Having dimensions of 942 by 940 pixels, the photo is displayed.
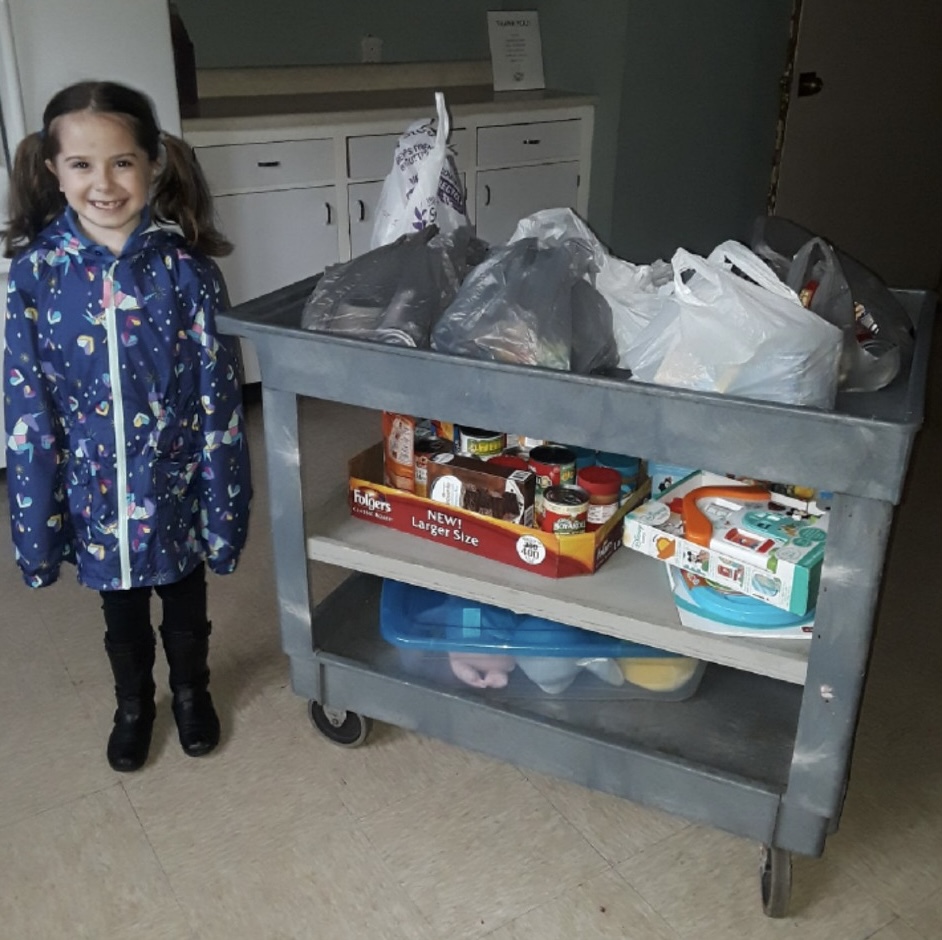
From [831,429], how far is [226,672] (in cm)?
117

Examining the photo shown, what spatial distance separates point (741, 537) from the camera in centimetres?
115

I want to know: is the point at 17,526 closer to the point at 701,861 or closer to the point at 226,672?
the point at 226,672

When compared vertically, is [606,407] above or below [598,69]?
below

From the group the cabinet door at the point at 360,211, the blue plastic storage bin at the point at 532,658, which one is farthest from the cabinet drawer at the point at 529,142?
the blue plastic storage bin at the point at 532,658

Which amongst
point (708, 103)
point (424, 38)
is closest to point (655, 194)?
point (708, 103)

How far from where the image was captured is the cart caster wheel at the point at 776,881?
48.9 inches

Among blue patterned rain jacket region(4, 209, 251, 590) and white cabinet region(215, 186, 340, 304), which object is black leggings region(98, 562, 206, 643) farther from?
white cabinet region(215, 186, 340, 304)

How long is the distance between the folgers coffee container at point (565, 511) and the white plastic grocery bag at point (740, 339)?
215 mm

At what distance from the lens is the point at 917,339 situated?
3.97 ft

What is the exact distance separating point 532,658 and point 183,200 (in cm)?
83

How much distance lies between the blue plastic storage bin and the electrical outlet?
2316 mm

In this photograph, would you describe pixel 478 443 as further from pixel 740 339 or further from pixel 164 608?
pixel 164 608

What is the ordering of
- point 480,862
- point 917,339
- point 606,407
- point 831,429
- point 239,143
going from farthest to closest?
point 239,143, point 480,862, point 917,339, point 606,407, point 831,429

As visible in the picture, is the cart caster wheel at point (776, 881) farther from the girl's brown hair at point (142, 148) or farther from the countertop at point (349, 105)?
the countertop at point (349, 105)
